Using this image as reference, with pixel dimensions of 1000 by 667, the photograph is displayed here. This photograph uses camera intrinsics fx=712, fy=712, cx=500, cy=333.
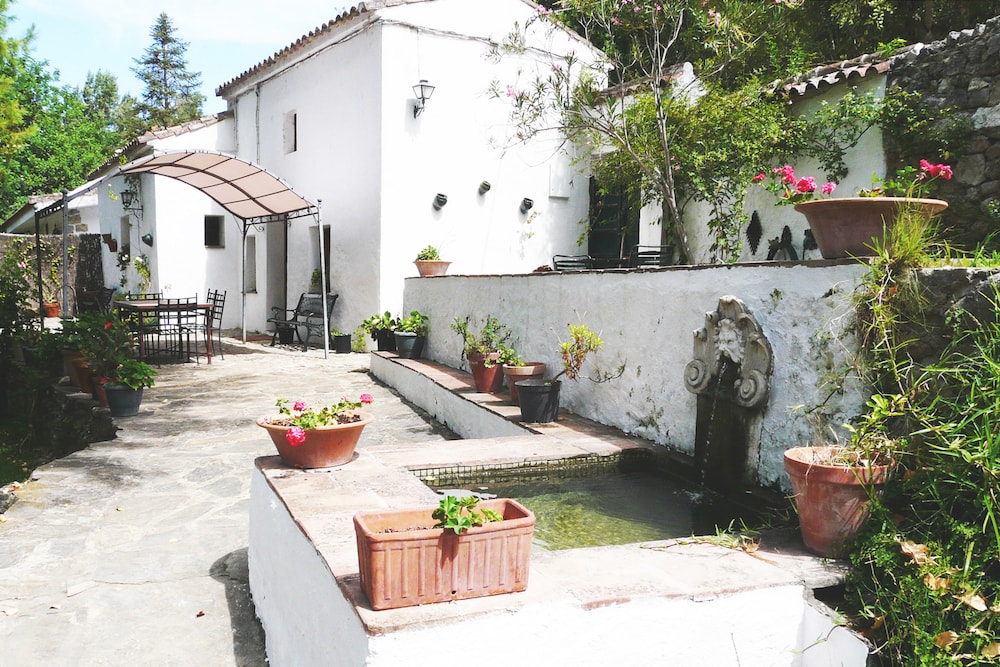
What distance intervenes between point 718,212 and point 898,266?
21.2 feet

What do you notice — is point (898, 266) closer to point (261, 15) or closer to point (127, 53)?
point (261, 15)

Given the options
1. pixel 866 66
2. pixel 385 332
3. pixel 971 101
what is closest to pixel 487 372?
pixel 385 332

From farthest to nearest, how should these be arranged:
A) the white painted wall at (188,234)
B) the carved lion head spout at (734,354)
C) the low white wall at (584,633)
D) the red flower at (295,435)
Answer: the white painted wall at (188,234)
the carved lion head spout at (734,354)
the red flower at (295,435)
the low white wall at (584,633)

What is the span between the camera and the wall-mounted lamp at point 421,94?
11.1 metres

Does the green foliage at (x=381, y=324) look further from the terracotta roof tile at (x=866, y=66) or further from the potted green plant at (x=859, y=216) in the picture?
the potted green plant at (x=859, y=216)

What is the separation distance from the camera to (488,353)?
7.01 metres

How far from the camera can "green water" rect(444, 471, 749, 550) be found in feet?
12.0

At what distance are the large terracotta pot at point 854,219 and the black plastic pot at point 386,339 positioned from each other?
24.1 feet

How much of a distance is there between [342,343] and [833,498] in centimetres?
1001

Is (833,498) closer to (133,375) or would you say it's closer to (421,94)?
(133,375)

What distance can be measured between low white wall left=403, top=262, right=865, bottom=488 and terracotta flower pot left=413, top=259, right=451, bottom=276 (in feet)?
9.45

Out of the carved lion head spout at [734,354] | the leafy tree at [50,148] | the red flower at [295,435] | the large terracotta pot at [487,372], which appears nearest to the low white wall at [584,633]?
the red flower at [295,435]

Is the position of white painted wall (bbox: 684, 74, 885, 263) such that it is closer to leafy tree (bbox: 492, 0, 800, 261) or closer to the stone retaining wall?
leafy tree (bbox: 492, 0, 800, 261)

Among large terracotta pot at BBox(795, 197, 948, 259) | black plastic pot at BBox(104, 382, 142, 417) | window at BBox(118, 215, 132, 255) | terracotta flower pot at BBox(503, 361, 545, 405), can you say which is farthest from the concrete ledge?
window at BBox(118, 215, 132, 255)
